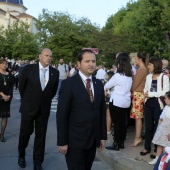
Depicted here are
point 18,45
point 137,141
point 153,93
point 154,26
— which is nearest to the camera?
point 153,93

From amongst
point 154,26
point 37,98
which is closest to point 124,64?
point 37,98

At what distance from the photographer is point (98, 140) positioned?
3.95 meters

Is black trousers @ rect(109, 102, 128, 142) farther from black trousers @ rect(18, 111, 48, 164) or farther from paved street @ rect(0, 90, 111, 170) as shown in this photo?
black trousers @ rect(18, 111, 48, 164)

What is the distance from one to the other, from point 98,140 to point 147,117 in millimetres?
2371

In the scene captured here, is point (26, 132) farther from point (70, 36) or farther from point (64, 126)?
point (70, 36)

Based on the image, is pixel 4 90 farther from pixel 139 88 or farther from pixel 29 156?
pixel 139 88

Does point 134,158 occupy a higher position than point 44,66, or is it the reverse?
point 44,66

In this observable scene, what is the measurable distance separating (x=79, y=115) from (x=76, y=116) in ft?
0.13

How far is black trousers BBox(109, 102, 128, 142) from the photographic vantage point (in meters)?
6.45

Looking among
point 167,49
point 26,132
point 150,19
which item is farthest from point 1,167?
point 167,49

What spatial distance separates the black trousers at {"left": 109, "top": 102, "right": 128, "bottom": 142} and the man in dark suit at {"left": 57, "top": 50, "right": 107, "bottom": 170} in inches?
101

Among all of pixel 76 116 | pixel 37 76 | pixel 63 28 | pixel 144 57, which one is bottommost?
pixel 76 116

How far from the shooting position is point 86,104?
12.5 ft

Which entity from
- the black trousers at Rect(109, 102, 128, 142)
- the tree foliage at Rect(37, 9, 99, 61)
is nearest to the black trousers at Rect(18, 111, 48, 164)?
the black trousers at Rect(109, 102, 128, 142)
